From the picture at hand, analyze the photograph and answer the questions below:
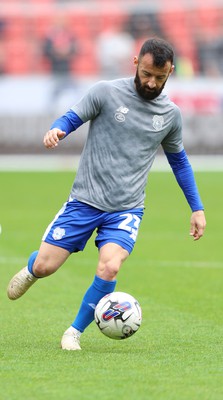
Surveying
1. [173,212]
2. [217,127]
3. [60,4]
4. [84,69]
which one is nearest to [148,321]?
[173,212]

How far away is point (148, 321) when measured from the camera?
29.7ft

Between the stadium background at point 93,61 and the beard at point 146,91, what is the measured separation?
23.3 m

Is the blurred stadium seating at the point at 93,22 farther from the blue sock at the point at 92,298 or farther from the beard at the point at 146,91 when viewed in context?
the blue sock at the point at 92,298

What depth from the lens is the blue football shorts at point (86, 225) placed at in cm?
748

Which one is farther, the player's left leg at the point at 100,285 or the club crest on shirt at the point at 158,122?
the club crest on shirt at the point at 158,122

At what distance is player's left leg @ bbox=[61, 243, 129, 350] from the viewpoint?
23.9 ft

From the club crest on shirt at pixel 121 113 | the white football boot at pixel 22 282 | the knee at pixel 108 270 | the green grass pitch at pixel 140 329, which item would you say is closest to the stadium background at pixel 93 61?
the green grass pitch at pixel 140 329

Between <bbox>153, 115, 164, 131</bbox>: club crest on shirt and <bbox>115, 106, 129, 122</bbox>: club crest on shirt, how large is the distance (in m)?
0.23

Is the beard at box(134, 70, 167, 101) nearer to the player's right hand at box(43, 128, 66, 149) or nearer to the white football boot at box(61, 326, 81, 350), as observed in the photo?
the player's right hand at box(43, 128, 66, 149)

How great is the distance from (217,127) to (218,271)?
742 inches

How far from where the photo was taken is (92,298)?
7465mm

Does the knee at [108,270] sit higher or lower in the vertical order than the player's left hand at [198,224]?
lower

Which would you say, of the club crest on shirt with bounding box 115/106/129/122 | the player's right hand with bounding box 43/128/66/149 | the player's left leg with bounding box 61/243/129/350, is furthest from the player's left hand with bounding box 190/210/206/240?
the player's right hand with bounding box 43/128/66/149

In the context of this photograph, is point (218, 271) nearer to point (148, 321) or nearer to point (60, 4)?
point (148, 321)
